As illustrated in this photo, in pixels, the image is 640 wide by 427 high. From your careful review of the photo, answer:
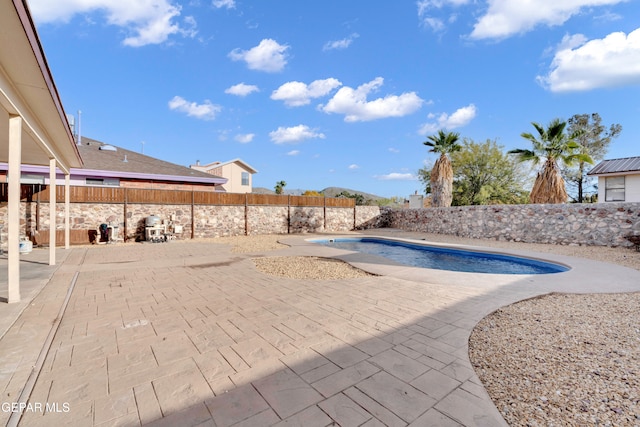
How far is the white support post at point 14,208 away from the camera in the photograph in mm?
3447

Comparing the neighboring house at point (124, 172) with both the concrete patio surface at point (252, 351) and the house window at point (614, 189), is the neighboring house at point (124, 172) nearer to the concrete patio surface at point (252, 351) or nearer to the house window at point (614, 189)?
the concrete patio surface at point (252, 351)

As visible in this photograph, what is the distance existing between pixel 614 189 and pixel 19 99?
21.4m

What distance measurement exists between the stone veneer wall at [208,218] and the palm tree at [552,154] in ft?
28.5

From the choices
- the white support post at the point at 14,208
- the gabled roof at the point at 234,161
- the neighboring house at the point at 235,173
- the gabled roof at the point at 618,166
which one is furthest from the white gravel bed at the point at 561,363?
the gabled roof at the point at 234,161

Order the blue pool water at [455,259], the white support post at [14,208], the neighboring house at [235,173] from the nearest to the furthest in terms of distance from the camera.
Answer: the white support post at [14,208] < the blue pool water at [455,259] < the neighboring house at [235,173]

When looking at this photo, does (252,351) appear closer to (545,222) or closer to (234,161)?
(545,222)

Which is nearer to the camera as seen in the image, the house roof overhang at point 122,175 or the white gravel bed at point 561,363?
the white gravel bed at point 561,363

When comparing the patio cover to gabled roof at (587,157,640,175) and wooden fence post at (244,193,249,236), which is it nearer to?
wooden fence post at (244,193,249,236)

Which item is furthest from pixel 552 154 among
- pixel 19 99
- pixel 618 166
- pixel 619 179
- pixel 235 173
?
pixel 235 173

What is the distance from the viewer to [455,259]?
934 centimetres

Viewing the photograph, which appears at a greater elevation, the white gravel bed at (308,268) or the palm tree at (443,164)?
the palm tree at (443,164)

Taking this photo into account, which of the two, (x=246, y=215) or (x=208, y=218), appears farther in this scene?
(x=246, y=215)

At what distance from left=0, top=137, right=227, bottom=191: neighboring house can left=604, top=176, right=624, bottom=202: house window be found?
20.4 m

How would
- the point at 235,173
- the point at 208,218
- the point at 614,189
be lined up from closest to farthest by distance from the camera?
the point at 208,218 < the point at 614,189 < the point at 235,173
